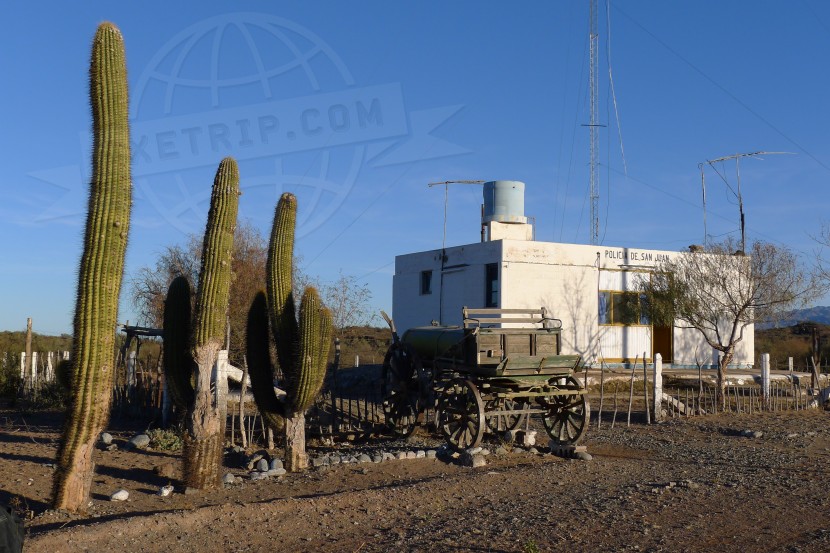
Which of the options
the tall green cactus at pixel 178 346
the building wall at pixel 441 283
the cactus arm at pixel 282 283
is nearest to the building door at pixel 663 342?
the building wall at pixel 441 283

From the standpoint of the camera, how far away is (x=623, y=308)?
971 inches

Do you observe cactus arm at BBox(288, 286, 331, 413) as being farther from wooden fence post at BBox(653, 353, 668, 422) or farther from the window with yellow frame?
the window with yellow frame

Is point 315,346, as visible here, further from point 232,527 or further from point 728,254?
point 728,254

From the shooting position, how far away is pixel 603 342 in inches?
957

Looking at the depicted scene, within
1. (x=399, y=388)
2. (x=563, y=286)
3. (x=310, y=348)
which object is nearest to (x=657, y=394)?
(x=399, y=388)

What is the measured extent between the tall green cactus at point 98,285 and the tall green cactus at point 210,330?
48.7 inches

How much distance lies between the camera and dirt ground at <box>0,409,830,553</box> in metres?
7.02

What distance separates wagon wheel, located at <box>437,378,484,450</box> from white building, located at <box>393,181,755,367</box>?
10289 millimetres

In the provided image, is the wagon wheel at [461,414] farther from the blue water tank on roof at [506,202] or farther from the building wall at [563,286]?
the blue water tank on roof at [506,202]

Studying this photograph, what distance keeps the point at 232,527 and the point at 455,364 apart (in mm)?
5602

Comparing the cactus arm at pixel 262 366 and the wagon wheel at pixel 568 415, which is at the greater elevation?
the cactus arm at pixel 262 366

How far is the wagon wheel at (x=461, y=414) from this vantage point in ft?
37.3

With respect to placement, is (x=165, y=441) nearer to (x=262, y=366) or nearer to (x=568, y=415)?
(x=262, y=366)

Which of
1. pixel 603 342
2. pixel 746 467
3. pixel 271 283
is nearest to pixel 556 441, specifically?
pixel 746 467
